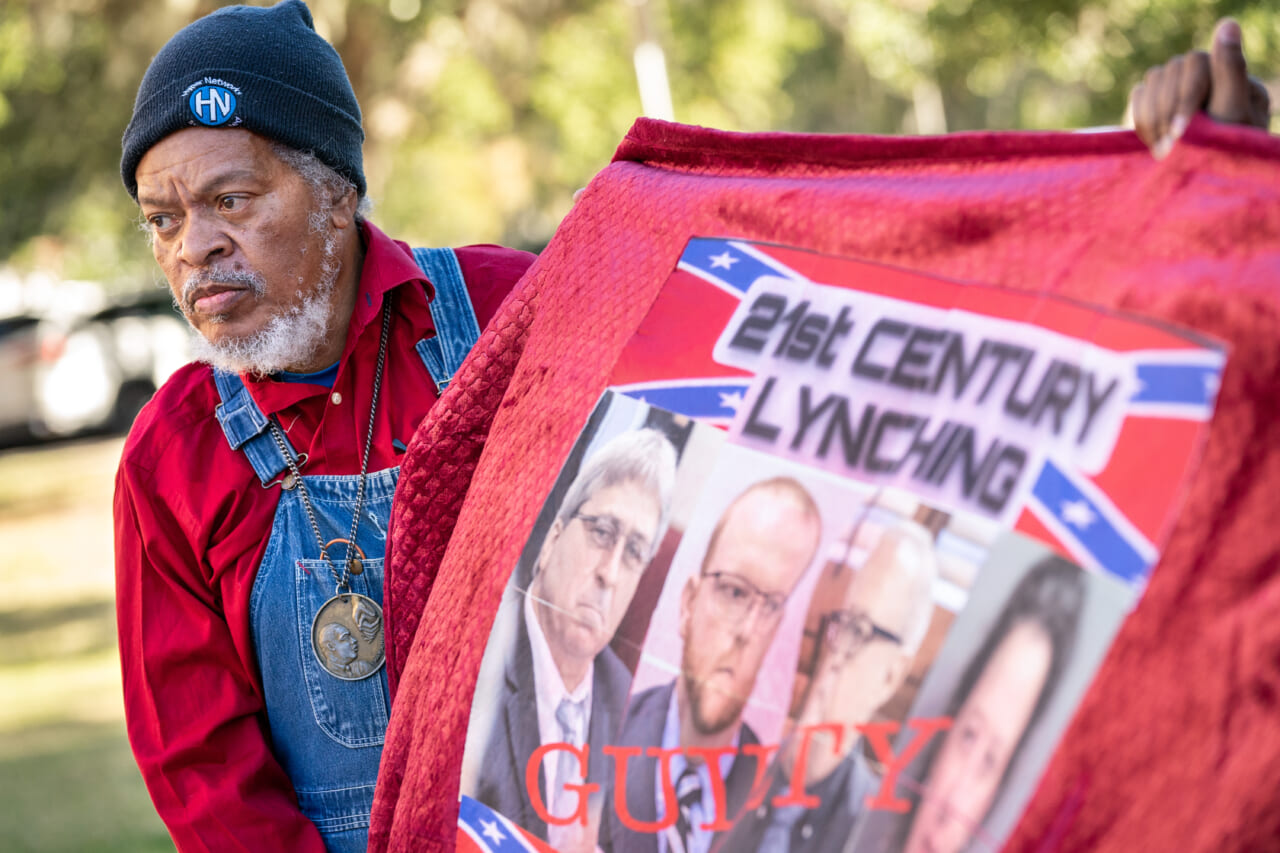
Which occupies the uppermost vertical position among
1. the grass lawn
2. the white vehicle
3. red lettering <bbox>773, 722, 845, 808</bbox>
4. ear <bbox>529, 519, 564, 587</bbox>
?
ear <bbox>529, 519, 564, 587</bbox>

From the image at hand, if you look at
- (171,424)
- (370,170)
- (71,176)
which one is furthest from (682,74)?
(171,424)

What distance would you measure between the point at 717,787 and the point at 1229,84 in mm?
867

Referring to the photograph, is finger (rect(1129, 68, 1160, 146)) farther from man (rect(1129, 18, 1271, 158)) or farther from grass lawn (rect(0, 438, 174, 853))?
grass lawn (rect(0, 438, 174, 853))

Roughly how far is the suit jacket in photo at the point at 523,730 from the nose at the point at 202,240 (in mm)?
1079

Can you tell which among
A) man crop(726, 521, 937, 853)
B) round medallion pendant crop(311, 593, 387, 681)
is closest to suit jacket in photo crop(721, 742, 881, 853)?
man crop(726, 521, 937, 853)

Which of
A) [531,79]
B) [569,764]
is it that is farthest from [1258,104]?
[531,79]

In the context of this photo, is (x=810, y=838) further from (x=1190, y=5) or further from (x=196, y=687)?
(x=1190, y=5)

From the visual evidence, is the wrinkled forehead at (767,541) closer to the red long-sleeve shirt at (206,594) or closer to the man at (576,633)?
the man at (576,633)

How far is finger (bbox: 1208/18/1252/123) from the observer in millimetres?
1361

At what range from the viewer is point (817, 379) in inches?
56.9

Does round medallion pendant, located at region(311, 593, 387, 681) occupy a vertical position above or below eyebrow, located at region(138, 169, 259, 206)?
below

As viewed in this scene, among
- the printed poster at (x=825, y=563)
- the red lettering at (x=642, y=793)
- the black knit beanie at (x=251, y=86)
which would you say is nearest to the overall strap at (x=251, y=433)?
the black knit beanie at (x=251, y=86)

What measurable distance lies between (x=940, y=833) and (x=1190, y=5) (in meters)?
7.88

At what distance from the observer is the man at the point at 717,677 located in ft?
4.58
